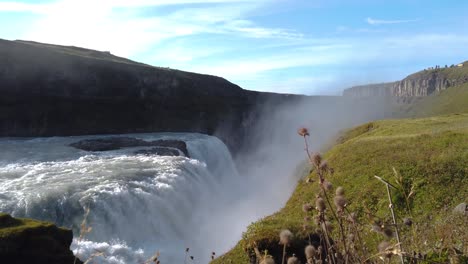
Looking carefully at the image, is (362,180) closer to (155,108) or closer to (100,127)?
(100,127)

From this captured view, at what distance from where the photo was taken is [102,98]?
6297 cm

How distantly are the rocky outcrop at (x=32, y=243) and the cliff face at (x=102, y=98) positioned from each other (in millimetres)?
39995

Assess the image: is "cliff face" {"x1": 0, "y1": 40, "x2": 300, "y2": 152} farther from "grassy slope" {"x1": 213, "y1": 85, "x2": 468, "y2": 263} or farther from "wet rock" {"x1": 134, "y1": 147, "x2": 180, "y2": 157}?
"grassy slope" {"x1": 213, "y1": 85, "x2": 468, "y2": 263}

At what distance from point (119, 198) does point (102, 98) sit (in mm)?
42374

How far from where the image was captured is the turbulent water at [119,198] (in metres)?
21.0

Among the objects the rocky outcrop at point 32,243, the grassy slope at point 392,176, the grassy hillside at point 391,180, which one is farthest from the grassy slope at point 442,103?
the rocky outcrop at point 32,243

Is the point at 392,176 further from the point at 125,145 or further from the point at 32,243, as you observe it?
the point at 125,145

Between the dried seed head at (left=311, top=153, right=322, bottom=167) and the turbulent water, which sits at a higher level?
the dried seed head at (left=311, top=153, right=322, bottom=167)

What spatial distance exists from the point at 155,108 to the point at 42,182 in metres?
45.9

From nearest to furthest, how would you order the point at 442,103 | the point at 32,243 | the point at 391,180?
the point at 32,243 → the point at 391,180 → the point at 442,103

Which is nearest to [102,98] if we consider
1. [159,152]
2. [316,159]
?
[159,152]

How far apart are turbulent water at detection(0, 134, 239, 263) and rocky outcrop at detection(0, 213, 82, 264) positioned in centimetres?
203

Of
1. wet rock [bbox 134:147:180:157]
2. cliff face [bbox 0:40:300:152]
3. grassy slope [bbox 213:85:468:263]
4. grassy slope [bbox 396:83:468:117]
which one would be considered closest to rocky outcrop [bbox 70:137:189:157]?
wet rock [bbox 134:147:180:157]

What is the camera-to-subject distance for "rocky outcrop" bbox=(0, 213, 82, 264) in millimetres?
13664
